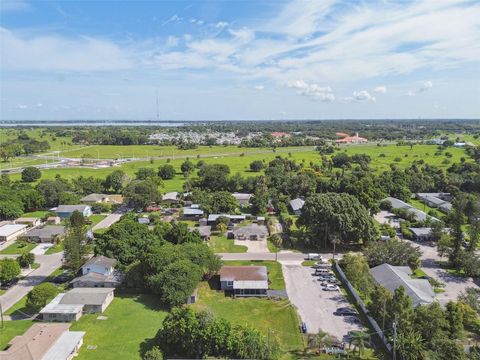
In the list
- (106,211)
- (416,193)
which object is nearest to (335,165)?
(416,193)

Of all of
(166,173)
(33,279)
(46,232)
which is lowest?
(33,279)

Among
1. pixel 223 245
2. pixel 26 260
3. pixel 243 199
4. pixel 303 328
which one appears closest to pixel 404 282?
pixel 303 328

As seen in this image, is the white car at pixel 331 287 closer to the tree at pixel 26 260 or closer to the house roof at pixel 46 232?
the tree at pixel 26 260

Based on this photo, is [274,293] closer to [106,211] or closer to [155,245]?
[155,245]

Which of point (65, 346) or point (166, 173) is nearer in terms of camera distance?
point (65, 346)

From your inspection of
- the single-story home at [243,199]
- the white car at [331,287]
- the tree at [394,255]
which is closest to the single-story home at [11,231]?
the single-story home at [243,199]

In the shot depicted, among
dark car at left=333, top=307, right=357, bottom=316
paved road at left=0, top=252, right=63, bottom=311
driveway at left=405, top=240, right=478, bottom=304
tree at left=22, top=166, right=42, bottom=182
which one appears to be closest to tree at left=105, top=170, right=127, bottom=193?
tree at left=22, top=166, right=42, bottom=182

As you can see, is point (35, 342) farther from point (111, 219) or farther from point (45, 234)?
point (111, 219)
